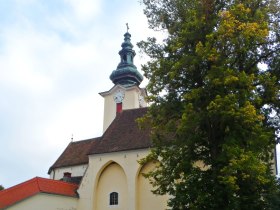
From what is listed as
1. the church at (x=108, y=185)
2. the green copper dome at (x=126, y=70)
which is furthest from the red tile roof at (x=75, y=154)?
the green copper dome at (x=126, y=70)

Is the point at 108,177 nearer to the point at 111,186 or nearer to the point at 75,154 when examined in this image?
the point at 111,186

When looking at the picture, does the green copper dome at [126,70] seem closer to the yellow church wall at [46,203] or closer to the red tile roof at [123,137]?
the red tile roof at [123,137]

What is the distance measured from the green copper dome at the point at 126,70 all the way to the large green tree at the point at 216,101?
2755 cm

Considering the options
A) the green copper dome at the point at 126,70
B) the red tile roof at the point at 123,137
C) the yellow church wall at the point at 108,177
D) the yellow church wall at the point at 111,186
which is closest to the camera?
the yellow church wall at the point at 108,177

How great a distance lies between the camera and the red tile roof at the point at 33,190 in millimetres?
26750

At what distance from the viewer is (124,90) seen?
44.0 metres

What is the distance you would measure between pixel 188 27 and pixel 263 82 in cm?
388

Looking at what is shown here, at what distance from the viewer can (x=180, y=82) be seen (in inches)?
660

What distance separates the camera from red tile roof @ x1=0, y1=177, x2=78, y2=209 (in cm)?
2675

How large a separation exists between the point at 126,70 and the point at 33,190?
2186 centimetres

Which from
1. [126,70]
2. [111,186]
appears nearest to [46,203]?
[111,186]

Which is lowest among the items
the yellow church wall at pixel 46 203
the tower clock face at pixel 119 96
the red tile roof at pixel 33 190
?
the yellow church wall at pixel 46 203

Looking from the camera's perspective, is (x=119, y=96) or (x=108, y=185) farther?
(x=119, y=96)

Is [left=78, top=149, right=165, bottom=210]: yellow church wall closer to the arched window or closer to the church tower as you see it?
the arched window
